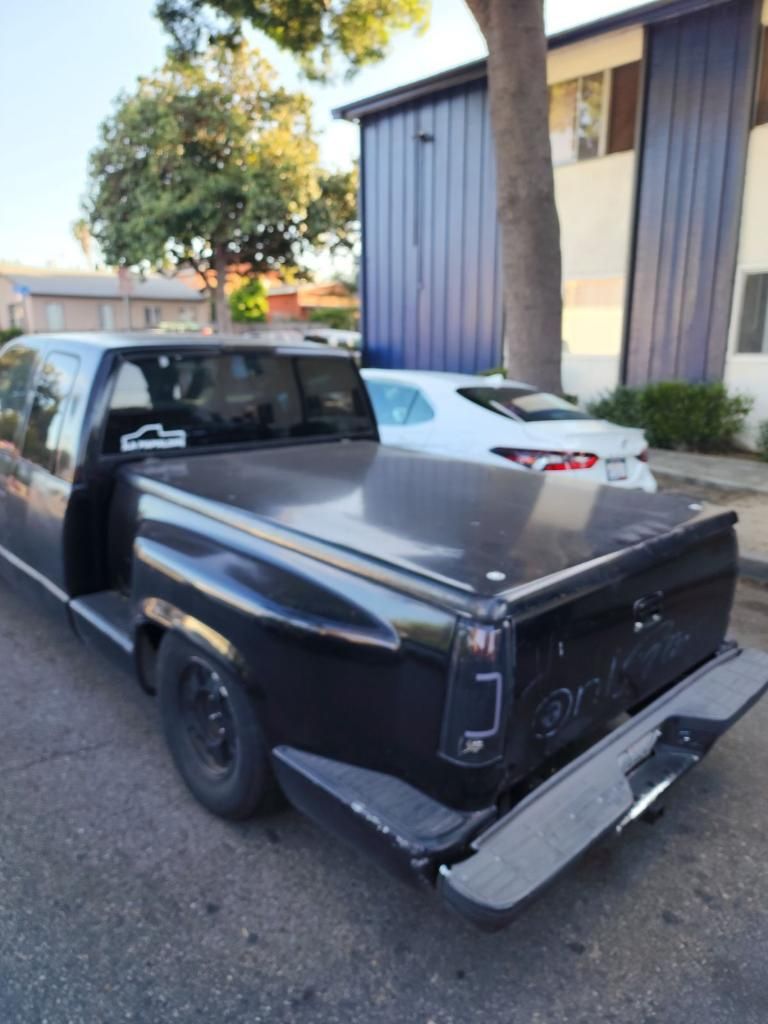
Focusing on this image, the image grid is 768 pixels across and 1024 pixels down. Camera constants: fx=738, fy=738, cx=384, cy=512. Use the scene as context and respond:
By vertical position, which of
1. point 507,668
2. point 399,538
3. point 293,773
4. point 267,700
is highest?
point 399,538

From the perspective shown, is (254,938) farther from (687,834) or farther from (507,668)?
(687,834)

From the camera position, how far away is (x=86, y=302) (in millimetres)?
41062

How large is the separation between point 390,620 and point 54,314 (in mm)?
43557

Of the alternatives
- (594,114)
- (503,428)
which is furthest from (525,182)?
(594,114)

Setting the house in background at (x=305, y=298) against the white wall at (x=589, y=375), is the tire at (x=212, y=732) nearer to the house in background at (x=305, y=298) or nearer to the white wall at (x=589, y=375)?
the white wall at (x=589, y=375)

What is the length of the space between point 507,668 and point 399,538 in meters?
0.64

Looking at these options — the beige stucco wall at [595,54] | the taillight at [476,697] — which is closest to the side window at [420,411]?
the taillight at [476,697]

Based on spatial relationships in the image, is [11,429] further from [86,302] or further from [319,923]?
[86,302]

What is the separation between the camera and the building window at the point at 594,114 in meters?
11.2

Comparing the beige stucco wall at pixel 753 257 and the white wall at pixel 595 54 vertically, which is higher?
the white wall at pixel 595 54

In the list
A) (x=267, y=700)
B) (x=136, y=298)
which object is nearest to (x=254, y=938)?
(x=267, y=700)

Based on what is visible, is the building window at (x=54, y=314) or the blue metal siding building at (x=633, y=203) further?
the building window at (x=54, y=314)

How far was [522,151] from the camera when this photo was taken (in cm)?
776

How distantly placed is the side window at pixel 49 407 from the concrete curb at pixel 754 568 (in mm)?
4763
